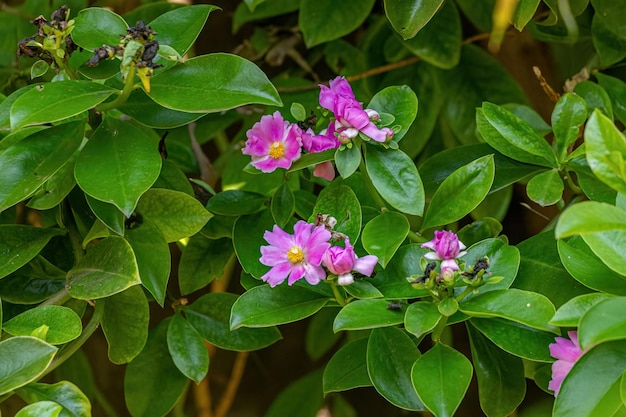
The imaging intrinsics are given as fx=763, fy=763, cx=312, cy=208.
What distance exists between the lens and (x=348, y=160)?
668 mm

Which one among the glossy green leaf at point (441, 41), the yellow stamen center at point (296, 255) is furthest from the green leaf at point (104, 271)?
the glossy green leaf at point (441, 41)

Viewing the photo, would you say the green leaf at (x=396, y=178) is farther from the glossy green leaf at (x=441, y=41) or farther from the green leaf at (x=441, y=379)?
the glossy green leaf at (x=441, y=41)

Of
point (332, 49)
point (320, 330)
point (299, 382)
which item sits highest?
point (332, 49)

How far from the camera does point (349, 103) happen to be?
0.67m

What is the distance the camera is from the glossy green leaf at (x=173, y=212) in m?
0.74

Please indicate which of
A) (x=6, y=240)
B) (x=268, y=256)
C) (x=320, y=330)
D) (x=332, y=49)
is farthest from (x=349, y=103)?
(x=320, y=330)

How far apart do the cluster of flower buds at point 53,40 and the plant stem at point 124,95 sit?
0.18 ft

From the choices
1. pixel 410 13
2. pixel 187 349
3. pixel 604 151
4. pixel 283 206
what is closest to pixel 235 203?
pixel 283 206

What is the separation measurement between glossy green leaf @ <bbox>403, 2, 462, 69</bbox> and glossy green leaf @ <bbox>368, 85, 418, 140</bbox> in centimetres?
30

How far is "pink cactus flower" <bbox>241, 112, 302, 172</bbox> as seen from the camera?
717 mm

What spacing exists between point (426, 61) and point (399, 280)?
1.53 feet

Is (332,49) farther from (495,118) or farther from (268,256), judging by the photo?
(268,256)

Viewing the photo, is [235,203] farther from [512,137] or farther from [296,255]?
[512,137]

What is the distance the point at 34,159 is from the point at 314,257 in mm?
258
